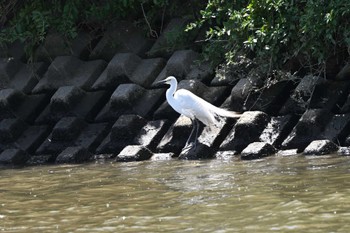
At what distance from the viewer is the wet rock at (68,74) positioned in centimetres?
1441

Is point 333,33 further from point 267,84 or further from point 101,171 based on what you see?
point 101,171

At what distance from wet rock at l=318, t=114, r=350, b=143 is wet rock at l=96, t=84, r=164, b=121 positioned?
2.87 metres

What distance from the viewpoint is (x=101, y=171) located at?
38.1 feet

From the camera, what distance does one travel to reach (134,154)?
39.8 ft

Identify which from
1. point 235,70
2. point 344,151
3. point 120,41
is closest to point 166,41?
point 120,41

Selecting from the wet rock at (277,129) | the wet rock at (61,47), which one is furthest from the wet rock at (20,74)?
the wet rock at (277,129)

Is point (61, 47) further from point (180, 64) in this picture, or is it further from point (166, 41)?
point (180, 64)

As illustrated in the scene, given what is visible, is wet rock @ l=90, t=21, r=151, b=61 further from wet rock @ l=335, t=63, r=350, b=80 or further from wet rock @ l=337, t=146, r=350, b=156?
wet rock @ l=337, t=146, r=350, b=156

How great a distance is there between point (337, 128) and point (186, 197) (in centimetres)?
282

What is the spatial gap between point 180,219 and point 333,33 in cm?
444

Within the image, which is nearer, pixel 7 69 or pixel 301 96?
pixel 301 96

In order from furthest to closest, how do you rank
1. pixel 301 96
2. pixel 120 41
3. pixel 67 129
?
pixel 120 41, pixel 67 129, pixel 301 96

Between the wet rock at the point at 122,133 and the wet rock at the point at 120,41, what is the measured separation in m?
2.06

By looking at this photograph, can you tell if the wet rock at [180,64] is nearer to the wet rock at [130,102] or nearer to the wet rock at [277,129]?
the wet rock at [130,102]
